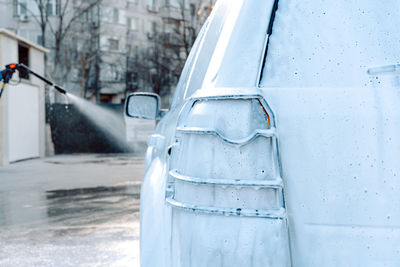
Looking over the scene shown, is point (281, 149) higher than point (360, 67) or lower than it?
lower

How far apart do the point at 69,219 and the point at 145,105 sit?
3.84m

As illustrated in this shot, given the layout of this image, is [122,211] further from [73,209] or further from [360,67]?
[360,67]

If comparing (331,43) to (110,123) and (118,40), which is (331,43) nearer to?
(110,123)

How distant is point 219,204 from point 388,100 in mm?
615

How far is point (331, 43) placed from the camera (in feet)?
5.07

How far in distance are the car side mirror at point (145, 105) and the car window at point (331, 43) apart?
7.42 feet

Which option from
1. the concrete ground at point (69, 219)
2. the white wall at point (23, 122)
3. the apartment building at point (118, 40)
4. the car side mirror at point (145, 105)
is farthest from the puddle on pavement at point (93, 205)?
the apartment building at point (118, 40)

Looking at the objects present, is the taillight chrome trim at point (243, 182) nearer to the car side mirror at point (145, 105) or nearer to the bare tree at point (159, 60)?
the car side mirror at point (145, 105)

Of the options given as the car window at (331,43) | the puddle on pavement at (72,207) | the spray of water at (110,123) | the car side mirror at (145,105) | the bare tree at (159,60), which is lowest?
the puddle on pavement at (72,207)

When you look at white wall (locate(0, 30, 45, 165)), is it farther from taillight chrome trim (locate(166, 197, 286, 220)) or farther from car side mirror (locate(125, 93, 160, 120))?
taillight chrome trim (locate(166, 197, 286, 220))

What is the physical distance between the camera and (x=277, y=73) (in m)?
1.57

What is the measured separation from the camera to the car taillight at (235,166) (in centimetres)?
147

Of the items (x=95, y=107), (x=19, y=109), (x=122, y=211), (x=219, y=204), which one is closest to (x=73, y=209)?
(x=122, y=211)

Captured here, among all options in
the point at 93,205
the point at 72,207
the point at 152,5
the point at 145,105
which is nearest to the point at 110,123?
the point at 93,205
